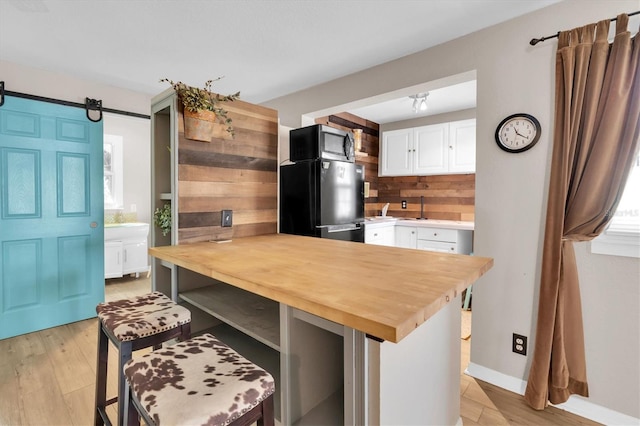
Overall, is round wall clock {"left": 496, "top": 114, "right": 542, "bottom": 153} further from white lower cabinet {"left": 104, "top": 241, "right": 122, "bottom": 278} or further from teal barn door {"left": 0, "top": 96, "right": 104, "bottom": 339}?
white lower cabinet {"left": 104, "top": 241, "right": 122, "bottom": 278}

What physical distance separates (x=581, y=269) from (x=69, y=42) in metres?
3.69

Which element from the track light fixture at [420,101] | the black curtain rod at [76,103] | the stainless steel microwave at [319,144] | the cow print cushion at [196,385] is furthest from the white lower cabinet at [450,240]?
the black curtain rod at [76,103]

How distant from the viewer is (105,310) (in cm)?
136

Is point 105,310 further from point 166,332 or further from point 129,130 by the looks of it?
point 129,130

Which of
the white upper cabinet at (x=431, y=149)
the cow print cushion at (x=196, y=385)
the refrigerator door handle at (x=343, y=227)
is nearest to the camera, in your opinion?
the cow print cushion at (x=196, y=385)

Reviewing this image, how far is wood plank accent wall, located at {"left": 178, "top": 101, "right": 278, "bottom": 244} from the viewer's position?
1.87 metres

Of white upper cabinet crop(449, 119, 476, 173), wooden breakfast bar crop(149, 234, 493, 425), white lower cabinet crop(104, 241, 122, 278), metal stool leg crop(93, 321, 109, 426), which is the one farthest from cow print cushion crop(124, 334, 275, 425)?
white lower cabinet crop(104, 241, 122, 278)

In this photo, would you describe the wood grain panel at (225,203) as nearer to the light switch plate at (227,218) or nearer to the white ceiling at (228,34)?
the light switch plate at (227,218)

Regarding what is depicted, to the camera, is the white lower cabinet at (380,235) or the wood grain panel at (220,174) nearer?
the wood grain panel at (220,174)

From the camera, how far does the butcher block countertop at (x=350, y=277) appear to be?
0.76 meters

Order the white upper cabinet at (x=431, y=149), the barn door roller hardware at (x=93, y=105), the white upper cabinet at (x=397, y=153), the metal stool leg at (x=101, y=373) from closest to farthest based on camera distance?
1. the metal stool leg at (x=101, y=373)
2. the barn door roller hardware at (x=93, y=105)
3. the white upper cabinet at (x=431, y=149)
4. the white upper cabinet at (x=397, y=153)

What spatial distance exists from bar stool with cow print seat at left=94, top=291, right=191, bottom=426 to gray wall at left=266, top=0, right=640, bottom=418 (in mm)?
1873

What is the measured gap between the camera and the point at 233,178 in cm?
209

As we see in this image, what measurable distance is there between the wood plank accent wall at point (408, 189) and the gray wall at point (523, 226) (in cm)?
198
